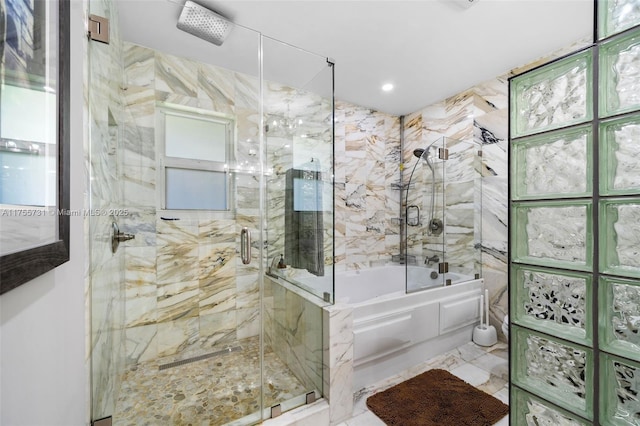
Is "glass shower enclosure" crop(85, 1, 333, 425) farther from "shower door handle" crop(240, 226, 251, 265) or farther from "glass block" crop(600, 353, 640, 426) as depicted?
"glass block" crop(600, 353, 640, 426)

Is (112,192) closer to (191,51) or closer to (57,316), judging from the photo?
(57,316)

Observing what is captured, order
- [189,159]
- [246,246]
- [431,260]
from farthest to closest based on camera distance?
[431,260], [189,159], [246,246]

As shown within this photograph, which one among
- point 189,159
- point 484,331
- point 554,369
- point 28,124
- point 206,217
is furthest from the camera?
point 484,331

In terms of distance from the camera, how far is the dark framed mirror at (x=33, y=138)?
388 mm

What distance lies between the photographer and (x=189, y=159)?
82.0 inches

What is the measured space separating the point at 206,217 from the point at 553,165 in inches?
87.0

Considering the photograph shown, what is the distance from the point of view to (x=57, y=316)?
0.65m

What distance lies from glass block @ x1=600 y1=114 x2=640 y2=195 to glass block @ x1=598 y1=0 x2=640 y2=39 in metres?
0.27

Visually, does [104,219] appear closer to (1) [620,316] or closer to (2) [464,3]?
(1) [620,316]

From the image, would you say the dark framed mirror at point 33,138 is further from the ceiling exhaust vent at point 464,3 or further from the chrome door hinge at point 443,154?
the chrome door hinge at point 443,154

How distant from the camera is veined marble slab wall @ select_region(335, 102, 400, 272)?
3.18 m

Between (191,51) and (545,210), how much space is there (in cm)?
252

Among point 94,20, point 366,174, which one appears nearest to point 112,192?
point 94,20

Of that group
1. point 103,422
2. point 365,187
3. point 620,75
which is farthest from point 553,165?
point 365,187
